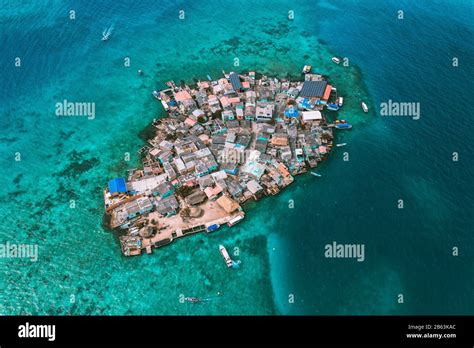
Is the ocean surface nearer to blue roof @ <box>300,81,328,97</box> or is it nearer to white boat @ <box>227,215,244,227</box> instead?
white boat @ <box>227,215,244,227</box>

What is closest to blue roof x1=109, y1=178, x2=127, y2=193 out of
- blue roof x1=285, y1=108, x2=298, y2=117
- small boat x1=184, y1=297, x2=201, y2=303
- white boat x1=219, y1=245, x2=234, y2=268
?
white boat x1=219, y1=245, x2=234, y2=268

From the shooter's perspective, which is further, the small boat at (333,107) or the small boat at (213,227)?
the small boat at (333,107)

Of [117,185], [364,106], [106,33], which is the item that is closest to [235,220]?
[117,185]

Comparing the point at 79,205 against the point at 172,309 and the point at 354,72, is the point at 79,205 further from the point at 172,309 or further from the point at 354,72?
the point at 354,72

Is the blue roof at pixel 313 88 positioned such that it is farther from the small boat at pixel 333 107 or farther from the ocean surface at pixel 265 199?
the ocean surface at pixel 265 199

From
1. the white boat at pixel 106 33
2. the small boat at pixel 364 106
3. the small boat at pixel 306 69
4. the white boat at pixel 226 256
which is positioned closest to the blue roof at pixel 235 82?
the small boat at pixel 306 69
